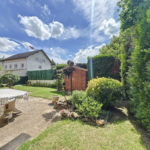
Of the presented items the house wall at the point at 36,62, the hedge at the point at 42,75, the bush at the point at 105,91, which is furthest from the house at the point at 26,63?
the bush at the point at 105,91

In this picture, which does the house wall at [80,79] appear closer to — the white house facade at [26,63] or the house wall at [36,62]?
the white house facade at [26,63]

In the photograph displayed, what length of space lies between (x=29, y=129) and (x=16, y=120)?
105 cm

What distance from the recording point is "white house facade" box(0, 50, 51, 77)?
50.6ft

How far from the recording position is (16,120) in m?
3.20

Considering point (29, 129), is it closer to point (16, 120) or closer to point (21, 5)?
point (16, 120)

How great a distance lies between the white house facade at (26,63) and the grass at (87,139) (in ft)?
51.5

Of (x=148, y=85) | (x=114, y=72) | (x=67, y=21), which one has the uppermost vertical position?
(x=67, y=21)

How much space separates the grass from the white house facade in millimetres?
15694

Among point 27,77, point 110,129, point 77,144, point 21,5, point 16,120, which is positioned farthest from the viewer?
point 27,77

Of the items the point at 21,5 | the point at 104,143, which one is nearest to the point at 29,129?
the point at 104,143

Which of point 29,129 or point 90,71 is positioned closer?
point 29,129

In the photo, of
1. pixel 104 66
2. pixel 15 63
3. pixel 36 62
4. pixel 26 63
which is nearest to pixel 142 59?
pixel 104 66

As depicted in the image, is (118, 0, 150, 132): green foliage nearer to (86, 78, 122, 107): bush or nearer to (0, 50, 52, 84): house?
(86, 78, 122, 107): bush

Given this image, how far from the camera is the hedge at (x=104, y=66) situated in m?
6.79
